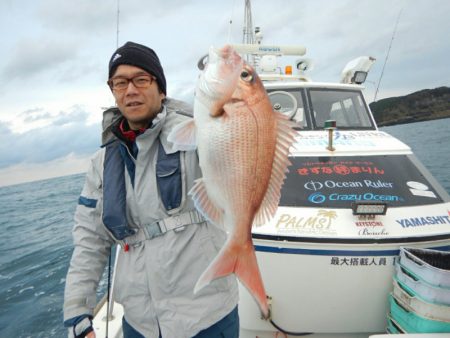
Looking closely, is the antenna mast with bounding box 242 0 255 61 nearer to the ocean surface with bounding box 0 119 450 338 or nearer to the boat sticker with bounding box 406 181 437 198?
the boat sticker with bounding box 406 181 437 198

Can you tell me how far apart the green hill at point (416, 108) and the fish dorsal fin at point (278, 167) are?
254ft

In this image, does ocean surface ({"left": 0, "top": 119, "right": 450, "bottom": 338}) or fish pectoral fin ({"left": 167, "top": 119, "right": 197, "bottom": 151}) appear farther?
ocean surface ({"left": 0, "top": 119, "right": 450, "bottom": 338})

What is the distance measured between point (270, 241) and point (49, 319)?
547 centimetres

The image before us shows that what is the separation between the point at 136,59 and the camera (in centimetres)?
190

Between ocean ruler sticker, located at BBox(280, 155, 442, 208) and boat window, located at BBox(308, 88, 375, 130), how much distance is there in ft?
4.60

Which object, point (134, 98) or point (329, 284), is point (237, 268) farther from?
point (329, 284)

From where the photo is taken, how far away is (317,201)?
352 centimetres

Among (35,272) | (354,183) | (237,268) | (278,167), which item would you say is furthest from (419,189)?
(35,272)

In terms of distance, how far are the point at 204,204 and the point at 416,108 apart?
89.6 meters

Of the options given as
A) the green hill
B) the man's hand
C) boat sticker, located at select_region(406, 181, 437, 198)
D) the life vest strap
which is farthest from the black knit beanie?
the green hill

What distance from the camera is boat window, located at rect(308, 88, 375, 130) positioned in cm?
532

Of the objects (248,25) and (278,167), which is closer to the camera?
(278,167)

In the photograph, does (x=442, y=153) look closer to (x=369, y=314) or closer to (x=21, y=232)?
(x=369, y=314)

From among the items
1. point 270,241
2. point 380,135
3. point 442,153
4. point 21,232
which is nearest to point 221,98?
point 270,241
